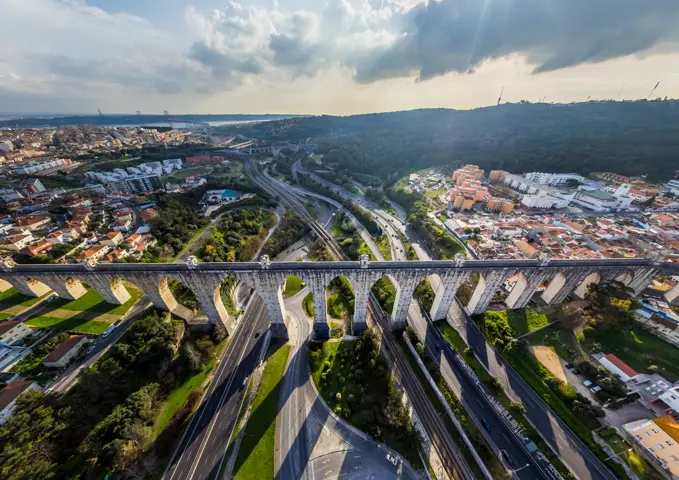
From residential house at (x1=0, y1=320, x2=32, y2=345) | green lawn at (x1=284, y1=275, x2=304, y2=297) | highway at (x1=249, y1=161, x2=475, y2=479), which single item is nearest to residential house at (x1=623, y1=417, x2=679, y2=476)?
highway at (x1=249, y1=161, x2=475, y2=479)

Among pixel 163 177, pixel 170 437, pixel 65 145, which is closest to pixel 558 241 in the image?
pixel 170 437

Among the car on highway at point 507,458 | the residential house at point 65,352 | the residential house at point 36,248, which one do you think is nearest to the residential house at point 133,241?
the residential house at point 36,248

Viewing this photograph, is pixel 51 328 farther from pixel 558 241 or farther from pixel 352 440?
pixel 558 241

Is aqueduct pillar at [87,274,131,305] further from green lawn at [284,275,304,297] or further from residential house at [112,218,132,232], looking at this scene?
green lawn at [284,275,304,297]

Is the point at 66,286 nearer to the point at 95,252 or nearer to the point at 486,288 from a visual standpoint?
the point at 95,252

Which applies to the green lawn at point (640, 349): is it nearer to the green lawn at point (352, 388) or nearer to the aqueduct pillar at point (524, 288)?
the aqueduct pillar at point (524, 288)

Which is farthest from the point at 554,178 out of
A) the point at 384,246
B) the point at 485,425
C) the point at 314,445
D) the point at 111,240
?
the point at 111,240
